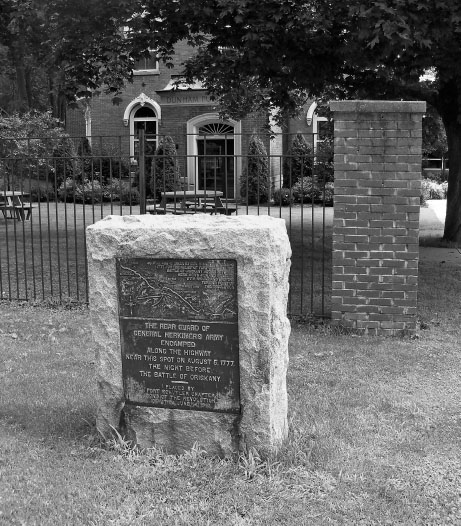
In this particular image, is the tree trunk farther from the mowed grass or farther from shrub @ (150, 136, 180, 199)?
the mowed grass

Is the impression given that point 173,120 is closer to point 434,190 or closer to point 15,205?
point 15,205

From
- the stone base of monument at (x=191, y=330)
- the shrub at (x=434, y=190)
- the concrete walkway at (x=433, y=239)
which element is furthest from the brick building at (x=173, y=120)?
the stone base of monument at (x=191, y=330)

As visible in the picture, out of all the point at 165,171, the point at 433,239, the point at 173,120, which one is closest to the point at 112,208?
the point at 165,171

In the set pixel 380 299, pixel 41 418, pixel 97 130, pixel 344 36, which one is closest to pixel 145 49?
pixel 344 36

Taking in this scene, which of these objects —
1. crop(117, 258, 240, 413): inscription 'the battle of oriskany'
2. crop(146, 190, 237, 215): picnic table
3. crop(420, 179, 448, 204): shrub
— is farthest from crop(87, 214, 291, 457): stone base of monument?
crop(420, 179, 448, 204): shrub

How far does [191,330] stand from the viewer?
3.77 meters

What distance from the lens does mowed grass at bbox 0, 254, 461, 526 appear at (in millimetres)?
3258

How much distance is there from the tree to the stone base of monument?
438 centimetres

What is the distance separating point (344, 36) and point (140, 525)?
7868 mm

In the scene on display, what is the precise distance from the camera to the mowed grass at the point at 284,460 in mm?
3258


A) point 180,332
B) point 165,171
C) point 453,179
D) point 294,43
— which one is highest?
point 294,43

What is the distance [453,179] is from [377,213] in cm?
740

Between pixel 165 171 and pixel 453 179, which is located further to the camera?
pixel 453 179

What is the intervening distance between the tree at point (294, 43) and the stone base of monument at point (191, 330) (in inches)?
173
